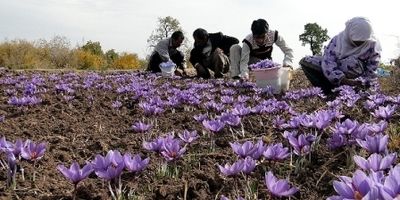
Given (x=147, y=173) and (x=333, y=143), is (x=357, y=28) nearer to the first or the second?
(x=333, y=143)

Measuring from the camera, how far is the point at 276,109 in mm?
3318

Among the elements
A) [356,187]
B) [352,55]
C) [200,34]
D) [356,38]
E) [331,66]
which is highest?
[200,34]

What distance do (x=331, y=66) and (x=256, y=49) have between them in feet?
7.81

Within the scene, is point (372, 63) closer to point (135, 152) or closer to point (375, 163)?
point (135, 152)

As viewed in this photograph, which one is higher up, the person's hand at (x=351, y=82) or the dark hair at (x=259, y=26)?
the dark hair at (x=259, y=26)

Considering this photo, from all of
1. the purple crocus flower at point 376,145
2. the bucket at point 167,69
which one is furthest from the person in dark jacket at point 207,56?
the purple crocus flower at point 376,145

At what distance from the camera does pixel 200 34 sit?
8211 mm

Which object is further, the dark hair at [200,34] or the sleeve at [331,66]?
the dark hair at [200,34]

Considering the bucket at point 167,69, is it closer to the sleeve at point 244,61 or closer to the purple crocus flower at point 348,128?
the sleeve at point 244,61

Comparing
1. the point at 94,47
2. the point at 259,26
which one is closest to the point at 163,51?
the point at 259,26

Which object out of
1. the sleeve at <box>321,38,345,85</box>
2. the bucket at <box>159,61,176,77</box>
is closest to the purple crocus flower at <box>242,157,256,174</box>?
the sleeve at <box>321,38,345,85</box>

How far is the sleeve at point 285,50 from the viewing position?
6723mm

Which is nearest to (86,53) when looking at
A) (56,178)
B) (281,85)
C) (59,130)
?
(281,85)

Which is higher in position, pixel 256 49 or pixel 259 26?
pixel 259 26
